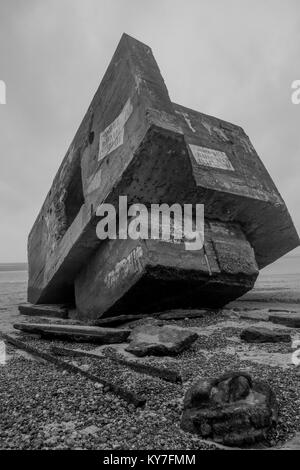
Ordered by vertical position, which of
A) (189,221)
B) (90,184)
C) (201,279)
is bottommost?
(201,279)

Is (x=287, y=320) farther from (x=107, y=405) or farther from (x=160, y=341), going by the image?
(x=107, y=405)

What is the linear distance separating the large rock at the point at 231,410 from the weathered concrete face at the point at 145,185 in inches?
82.4

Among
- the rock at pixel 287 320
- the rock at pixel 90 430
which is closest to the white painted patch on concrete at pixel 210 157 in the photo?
the rock at pixel 287 320

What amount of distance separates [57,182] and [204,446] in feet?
17.3

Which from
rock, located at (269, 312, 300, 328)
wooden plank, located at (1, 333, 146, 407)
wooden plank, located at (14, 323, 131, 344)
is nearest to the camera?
Result: wooden plank, located at (1, 333, 146, 407)

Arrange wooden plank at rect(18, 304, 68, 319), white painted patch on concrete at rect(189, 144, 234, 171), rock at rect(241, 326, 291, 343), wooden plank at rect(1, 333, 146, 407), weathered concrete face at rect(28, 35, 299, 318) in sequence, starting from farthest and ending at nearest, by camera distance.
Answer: wooden plank at rect(18, 304, 68, 319) → white painted patch on concrete at rect(189, 144, 234, 171) → weathered concrete face at rect(28, 35, 299, 318) → rock at rect(241, 326, 291, 343) → wooden plank at rect(1, 333, 146, 407)

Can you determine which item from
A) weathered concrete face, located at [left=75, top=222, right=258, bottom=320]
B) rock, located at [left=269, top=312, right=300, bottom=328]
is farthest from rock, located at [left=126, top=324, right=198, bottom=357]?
rock, located at [left=269, top=312, right=300, bottom=328]

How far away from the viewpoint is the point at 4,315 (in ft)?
19.3

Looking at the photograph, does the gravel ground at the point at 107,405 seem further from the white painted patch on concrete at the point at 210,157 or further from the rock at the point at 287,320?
the white painted patch on concrete at the point at 210,157

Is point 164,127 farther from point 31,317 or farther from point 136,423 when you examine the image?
point 31,317

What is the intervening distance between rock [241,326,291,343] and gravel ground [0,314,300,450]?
198mm

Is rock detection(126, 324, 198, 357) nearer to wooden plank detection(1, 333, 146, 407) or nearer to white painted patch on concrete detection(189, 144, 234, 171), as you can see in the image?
wooden plank detection(1, 333, 146, 407)

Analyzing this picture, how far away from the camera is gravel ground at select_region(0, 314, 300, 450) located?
1.38 m

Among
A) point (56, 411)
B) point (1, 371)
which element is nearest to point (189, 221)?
point (1, 371)
